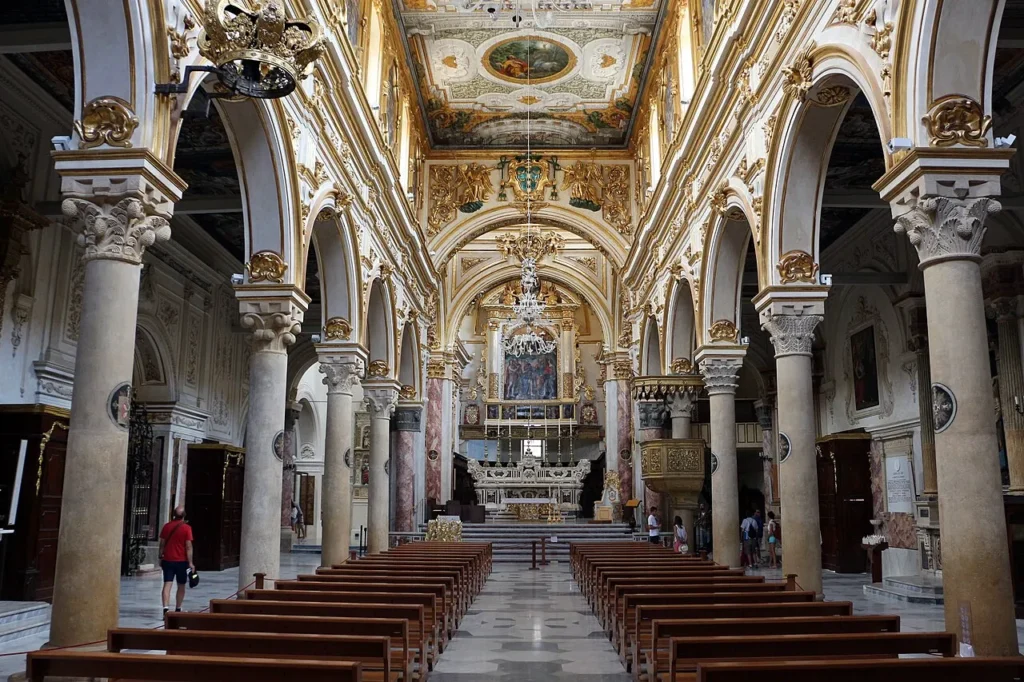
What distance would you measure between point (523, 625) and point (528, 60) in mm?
14402

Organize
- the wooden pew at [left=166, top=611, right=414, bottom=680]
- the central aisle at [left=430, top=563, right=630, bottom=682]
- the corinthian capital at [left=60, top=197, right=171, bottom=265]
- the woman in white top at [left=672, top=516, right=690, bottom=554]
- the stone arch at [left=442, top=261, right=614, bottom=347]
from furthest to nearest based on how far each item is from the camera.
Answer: the stone arch at [left=442, top=261, right=614, bottom=347] → the woman in white top at [left=672, top=516, right=690, bottom=554] → the central aisle at [left=430, top=563, right=630, bottom=682] → the corinthian capital at [left=60, top=197, right=171, bottom=265] → the wooden pew at [left=166, top=611, right=414, bottom=680]

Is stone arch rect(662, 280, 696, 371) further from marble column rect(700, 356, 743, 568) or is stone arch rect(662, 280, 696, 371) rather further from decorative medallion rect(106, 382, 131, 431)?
decorative medallion rect(106, 382, 131, 431)

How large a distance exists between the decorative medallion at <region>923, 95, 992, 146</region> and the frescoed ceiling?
35.6 ft

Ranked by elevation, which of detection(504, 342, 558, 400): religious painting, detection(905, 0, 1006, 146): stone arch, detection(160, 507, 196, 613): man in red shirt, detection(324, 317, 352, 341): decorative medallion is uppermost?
detection(504, 342, 558, 400): religious painting

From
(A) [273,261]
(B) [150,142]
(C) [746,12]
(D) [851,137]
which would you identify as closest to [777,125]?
(C) [746,12]

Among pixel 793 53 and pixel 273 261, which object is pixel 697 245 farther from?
pixel 273 261

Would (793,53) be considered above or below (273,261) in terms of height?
above

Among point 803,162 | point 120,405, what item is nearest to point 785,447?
point 803,162

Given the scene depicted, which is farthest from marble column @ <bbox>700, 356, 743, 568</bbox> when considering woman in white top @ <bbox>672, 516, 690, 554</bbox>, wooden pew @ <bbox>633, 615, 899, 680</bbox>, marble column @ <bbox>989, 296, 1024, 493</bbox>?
wooden pew @ <bbox>633, 615, 899, 680</bbox>

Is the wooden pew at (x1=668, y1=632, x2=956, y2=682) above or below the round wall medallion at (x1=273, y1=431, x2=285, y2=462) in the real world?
below

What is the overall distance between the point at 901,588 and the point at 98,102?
1272 centimetres

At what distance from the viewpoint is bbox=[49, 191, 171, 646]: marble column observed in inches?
263

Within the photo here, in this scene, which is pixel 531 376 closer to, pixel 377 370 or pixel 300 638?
pixel 377 370

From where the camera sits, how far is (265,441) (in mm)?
11164
